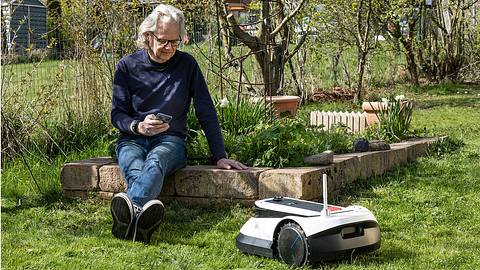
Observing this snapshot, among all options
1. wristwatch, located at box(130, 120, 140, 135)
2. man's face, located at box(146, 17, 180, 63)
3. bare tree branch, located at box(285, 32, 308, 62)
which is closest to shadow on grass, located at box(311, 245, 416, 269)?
wristwatch, located at box(130, 120, 140, 135)

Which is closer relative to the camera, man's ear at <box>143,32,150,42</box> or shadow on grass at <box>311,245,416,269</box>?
shadow on grass at <box>311,245,416,269</box>

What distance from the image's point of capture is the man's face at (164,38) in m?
4.53

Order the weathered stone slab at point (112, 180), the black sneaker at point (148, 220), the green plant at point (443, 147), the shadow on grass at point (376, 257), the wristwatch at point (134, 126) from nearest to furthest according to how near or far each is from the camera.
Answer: the shadow on grass at point (376, 257) < the black sneaker at point (148, 220) < the wristwatch at point (134, 126) < the weathered stone slab at point (112, 180) < the green plant at point (443, 147)

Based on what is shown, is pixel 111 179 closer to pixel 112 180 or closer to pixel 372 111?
pixel 112 180

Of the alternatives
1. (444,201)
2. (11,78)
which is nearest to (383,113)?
(444,201)

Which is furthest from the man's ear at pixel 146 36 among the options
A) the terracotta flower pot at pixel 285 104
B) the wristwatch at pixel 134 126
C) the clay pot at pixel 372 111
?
the terracotta flower pot at pixel 285 104

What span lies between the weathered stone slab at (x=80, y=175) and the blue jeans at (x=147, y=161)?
1.51ft

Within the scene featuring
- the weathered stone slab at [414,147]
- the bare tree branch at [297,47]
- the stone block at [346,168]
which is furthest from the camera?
the bare tree branch at [297,47]

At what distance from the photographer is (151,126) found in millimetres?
4375

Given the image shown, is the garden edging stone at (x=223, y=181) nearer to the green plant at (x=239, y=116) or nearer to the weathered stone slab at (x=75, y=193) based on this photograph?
the weathered stone slab at (x=75, y=193)

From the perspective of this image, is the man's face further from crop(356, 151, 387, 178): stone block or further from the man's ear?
crop(356, 151, 387, 178): stone block

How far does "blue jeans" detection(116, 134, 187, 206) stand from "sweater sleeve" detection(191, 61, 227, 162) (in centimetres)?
17

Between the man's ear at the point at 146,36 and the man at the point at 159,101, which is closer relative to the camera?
the man at the point at 159,101

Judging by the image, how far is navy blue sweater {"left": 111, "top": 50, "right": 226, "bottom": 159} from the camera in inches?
184
